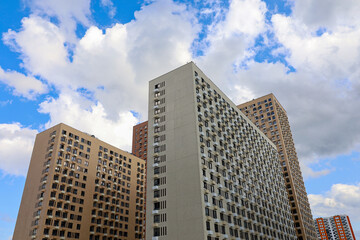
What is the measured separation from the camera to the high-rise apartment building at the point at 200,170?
55.9 meters

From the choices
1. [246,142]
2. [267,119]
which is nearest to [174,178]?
[246,142]

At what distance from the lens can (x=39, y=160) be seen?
91938mm

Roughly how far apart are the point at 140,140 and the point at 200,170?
106 metres

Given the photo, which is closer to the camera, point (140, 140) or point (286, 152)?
point (286, 152)

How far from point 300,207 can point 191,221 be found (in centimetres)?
7677

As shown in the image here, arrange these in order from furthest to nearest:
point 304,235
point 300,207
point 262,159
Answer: point 300,207 → point 304,235 → point 262,159

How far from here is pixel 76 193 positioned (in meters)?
90.2

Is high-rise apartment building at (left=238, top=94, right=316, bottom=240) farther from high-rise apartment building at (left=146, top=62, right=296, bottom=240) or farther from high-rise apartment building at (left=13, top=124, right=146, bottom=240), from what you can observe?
high-rise apartment building at (left=13, top=124, right=146, bottom=240)

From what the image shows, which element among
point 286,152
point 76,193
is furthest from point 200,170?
point 286,152

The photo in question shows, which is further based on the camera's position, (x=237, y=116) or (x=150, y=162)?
(x=237, y=116)

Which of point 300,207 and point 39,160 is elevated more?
point 39,160

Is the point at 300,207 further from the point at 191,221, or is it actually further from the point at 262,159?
the point at 191,221

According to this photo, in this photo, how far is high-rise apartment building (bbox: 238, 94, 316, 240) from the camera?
111312 millimetres

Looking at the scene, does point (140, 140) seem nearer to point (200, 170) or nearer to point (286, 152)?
point (286, 152)
